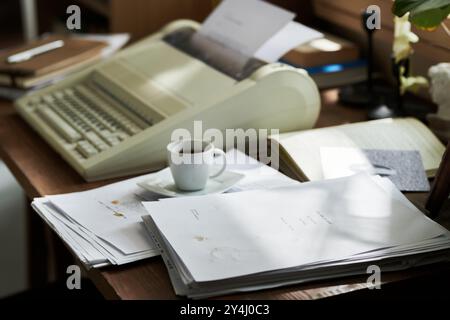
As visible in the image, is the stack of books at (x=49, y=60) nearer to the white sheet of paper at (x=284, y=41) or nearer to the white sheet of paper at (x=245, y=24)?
the white sheet of paper at (x=245, y=24)

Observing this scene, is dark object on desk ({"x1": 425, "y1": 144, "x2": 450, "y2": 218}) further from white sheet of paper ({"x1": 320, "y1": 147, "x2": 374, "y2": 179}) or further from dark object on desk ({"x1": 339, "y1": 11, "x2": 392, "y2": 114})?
dark object on desk ({"x1": 339, "y1": 11, "x2": 392, "y2": 114})

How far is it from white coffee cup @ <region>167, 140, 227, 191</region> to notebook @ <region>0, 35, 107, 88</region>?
0.62 meters

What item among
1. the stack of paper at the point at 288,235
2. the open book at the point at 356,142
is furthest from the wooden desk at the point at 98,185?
the open book at the point at 356,142

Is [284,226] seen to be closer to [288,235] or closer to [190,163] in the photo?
[288,235]

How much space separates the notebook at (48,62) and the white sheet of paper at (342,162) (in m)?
0.74

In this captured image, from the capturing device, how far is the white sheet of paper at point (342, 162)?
1.23 metres

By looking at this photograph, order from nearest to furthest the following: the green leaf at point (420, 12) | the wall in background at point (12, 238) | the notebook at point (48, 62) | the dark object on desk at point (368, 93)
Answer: the green leaf at point (420, 12), the dark object on desk at point (368, 93), the notebook at point (48, 62), the wall in background at point (12, 238)

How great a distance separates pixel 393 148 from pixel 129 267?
0.54 m

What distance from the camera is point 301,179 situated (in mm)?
1230

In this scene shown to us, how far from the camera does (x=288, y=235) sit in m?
1.02

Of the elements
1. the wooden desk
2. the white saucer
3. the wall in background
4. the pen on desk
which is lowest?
the wall in background

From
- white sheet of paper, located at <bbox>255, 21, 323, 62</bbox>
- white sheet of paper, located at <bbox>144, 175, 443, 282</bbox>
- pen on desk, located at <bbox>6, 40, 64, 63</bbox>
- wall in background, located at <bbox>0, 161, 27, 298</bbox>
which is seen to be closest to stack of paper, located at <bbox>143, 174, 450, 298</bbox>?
white sheet of paper, located at <bbox>144, 175, 443, 282</bbox>

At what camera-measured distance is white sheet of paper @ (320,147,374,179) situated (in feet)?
4.04

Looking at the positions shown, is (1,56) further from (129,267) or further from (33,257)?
(129,267)
